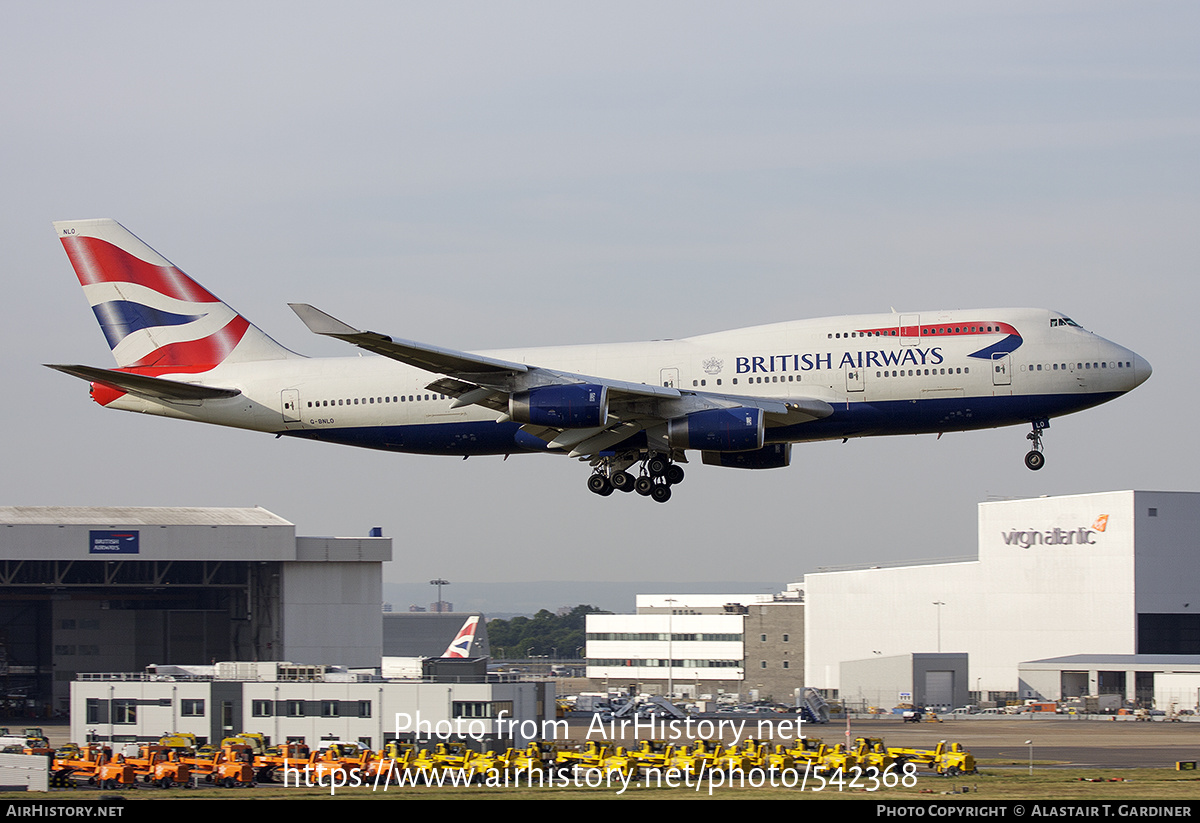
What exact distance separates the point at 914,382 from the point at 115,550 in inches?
2247

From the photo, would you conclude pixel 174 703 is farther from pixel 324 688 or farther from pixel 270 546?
pixel 270 546

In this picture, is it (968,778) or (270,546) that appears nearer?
(968,778)

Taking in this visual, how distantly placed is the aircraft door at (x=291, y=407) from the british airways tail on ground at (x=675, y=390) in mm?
66

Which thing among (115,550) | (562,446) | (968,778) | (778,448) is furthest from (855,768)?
(115,550)

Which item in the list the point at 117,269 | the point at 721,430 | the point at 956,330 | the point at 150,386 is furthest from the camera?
the point at 117,269

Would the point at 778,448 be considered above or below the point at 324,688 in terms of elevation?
above

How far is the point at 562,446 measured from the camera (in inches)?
1863

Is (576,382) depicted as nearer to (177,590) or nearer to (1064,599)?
(177,590)

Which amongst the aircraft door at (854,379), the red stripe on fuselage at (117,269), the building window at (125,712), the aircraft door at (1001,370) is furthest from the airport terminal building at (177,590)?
the aircraft door at (1001,370)

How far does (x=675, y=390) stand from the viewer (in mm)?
45125

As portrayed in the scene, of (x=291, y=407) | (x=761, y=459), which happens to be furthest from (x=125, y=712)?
(x=761, y=459)

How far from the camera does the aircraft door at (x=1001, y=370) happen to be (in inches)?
1757

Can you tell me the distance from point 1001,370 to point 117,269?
34.6 metres
